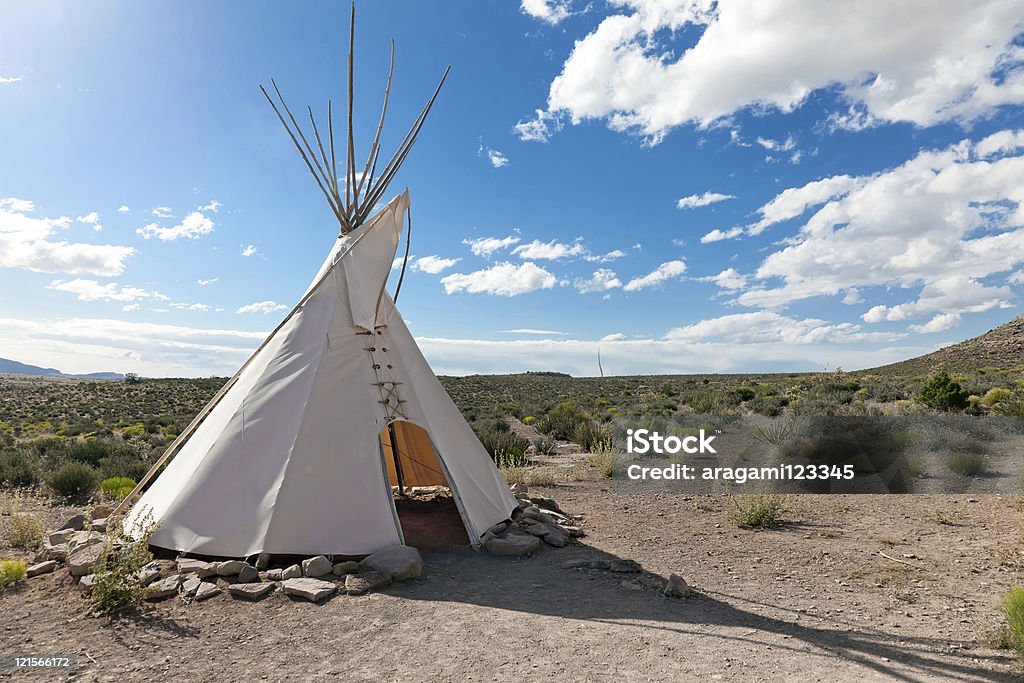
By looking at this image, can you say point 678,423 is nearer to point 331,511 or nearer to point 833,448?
point 833,448

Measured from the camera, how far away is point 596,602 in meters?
5.89

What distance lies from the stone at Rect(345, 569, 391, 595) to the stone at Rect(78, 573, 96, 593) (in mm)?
2264

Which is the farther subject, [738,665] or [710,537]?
[710,537]

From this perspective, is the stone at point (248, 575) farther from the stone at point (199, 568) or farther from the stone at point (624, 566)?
the stone at point (624, 566)

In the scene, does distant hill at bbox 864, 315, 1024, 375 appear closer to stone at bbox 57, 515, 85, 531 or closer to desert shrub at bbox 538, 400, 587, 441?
desert shrub at bbox 538, 400, 587, 441

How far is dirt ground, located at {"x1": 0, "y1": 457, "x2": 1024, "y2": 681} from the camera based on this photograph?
14.8 feet

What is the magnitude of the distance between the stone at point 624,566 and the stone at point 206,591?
393 centimetres

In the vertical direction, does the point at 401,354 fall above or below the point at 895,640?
above

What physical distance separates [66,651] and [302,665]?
1967 millimetres

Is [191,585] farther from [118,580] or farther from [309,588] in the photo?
[309,588]

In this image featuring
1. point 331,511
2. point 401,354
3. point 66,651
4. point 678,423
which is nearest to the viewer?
point 66,651

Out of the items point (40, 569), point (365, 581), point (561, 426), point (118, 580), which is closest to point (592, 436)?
point (561, 426)

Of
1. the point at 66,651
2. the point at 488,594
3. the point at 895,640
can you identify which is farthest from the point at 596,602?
the point at 66,651

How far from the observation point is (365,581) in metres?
5.87
